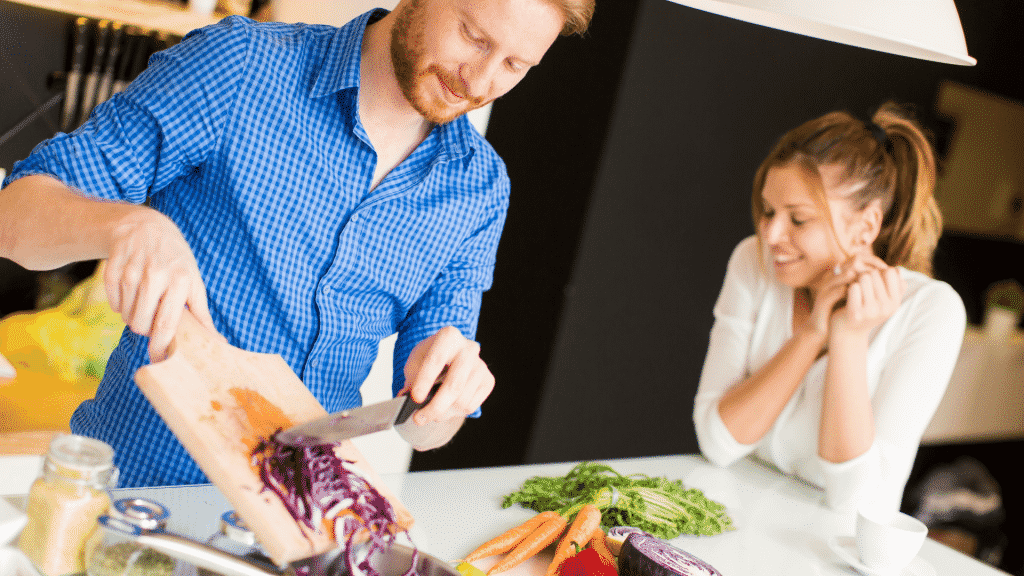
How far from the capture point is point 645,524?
1320mm

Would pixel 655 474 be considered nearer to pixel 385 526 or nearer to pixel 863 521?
pixel 863 521

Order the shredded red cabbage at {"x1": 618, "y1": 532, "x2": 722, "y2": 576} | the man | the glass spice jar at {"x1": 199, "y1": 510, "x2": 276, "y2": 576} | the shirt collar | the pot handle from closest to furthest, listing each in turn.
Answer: the pot handle < the glass spice jar at {"x1": 199, "y1": 510, "x2": 276, "y2": 576} < the shredded red cabbage at {"x1": 618, "y1": 532, "x2": 722, "y2": 576} < the man < the shirt collar

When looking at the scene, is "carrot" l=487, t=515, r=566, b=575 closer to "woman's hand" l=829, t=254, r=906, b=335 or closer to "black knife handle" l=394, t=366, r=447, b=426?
"black knife handle" l=394, t=366, r=447, b=426

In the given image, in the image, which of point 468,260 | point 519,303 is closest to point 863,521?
point 468,260

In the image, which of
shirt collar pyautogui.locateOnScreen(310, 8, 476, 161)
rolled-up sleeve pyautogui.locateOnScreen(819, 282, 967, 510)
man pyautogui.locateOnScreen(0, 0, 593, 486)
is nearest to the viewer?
man pyautogui.locateOnScreen(0, 0, 593, 486)

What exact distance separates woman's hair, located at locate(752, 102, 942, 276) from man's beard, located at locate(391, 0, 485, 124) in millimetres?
1021

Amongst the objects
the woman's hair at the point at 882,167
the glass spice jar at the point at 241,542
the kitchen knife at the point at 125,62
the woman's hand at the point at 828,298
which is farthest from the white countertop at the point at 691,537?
the kitchen knife at the point at 125,62

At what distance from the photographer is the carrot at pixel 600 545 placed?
3.84 ft

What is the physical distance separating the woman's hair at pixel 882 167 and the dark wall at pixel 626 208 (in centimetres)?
74

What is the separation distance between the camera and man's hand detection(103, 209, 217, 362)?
33.4 inches

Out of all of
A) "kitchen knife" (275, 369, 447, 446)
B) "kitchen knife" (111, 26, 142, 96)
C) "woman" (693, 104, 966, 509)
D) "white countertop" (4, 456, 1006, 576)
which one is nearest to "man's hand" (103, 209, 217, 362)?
"kitchen knife" (275, 369, 447, 446)

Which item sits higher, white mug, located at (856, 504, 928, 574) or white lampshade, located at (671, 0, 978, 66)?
white lampshade, located at (671, 0, 978, 66)

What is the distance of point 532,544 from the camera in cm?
116

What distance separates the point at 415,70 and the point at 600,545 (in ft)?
2.50
